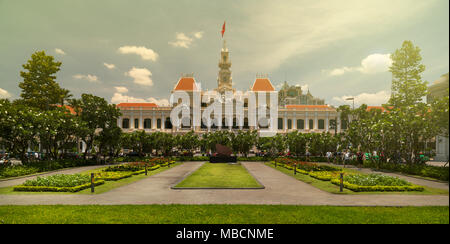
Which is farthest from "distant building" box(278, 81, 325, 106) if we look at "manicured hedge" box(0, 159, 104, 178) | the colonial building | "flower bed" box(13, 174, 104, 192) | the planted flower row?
"flower bed" box(13, 174, 104, 192)

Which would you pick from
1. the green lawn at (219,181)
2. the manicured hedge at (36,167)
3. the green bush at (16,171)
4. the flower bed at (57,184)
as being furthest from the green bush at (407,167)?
the manicured hedge at (36,167)

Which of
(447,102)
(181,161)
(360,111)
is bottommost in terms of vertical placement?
(181,161)

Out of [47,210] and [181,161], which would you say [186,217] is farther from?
[181,161]

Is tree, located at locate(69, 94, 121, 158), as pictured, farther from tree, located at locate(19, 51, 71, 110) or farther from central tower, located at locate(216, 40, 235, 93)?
central tower, located at locate(216, 40, 235, 93)

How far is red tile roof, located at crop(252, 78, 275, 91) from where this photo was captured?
75.4 meters

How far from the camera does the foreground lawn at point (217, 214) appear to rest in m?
8.14

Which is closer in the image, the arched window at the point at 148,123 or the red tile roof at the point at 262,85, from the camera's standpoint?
the arched window at the point at 148,123

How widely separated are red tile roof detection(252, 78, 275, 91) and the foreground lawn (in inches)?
2639

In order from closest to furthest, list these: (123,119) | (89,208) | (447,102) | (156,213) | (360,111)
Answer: (447,102), (156,213), (89,208), (360,111), (123,119)

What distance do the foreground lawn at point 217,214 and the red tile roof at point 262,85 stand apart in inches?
2639

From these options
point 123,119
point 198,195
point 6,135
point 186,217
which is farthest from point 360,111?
point 123,119

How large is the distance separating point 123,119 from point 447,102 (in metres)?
75.5

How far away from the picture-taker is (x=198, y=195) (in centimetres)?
1270

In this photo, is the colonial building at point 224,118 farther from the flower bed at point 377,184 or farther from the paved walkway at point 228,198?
the paved walkway at point 228,198
